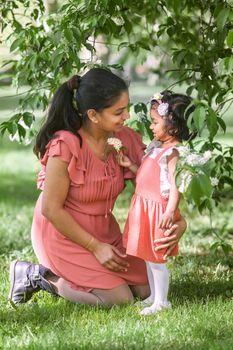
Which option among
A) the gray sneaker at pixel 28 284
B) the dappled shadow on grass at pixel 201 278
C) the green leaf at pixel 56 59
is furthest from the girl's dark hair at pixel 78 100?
the dappled shadow on grass at pixel 201 278

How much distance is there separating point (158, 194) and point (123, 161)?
337 millimetres

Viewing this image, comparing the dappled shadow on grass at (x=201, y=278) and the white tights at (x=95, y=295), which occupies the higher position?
the white tights at (x=95, y=295)

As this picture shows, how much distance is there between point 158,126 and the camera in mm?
4629

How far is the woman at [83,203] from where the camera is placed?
185 inches

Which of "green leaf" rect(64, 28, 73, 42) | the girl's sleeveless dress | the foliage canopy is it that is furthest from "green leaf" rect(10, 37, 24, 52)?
the girl's sleeveless dress

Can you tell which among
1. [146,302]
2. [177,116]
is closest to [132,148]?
[177,116]

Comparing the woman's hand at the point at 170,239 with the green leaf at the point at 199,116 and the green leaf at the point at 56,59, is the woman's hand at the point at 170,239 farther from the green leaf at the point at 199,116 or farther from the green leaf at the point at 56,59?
the green leaf at the point at 56,59

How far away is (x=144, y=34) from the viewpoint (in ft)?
23.9

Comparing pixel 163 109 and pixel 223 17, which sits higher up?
pixel 223 17

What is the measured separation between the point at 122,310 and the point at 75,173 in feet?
2.29

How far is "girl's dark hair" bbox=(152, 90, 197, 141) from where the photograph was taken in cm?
461

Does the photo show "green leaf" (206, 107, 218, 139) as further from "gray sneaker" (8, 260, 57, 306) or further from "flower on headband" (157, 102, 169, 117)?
"gray sneaker" (8, 260, 57, 306)

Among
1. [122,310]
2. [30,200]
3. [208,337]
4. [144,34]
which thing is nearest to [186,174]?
[208,337]

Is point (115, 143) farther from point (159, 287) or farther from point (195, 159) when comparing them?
point (195, 159)
